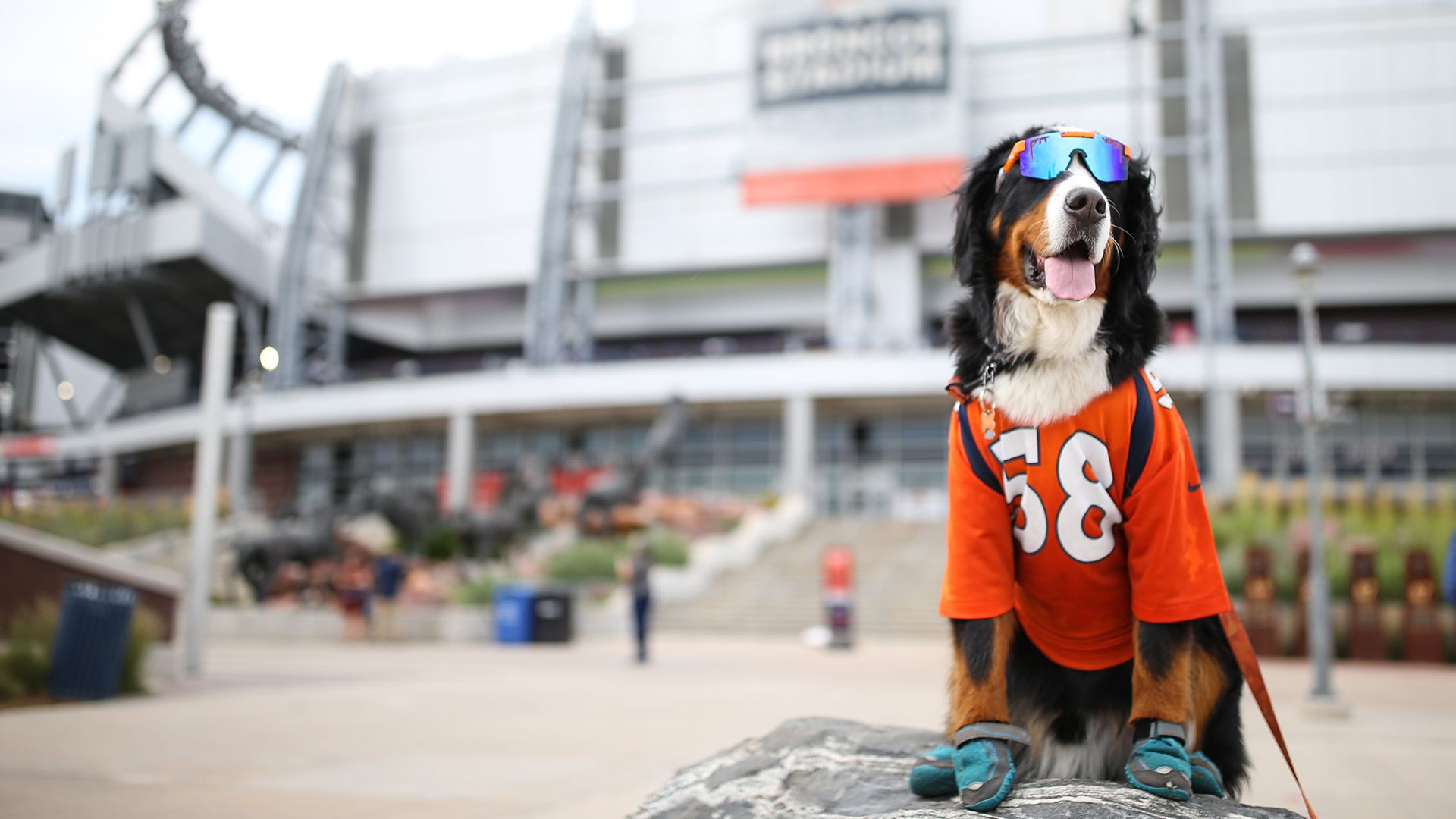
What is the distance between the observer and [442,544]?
2280 centimetres

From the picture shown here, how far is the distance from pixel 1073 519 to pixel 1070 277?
0.60 m

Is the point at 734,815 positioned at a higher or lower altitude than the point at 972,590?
lower

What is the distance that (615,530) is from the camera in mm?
24297

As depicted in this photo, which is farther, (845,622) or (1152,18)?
(1152,18)

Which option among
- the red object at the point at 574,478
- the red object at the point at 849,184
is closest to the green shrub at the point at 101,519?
the red object at the point at 574,478

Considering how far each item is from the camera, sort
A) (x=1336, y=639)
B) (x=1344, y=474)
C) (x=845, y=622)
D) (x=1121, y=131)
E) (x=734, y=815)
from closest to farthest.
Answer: (x=734, y=815), (x=1336, y=639), (x=845, y=622), (x=1344, y=474), (x=1121, y=131)

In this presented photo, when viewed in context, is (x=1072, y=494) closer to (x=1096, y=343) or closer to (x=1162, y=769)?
(x=1096, y=343)

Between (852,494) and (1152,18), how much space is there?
2191cm

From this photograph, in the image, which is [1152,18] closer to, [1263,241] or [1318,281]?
[1263,241]

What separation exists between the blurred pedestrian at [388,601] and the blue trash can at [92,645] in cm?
852

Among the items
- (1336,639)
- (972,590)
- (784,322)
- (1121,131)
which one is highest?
(1121,131)

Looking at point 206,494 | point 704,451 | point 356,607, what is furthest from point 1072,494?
point 704,451

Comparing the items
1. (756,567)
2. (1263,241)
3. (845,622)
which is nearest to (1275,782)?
(845,622)

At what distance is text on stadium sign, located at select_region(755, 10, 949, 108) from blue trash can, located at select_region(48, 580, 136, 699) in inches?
1330
